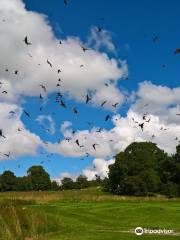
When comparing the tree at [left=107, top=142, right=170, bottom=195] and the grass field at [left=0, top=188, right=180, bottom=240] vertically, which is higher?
the tree at [left=107, top=142, right=170, bottom=195]

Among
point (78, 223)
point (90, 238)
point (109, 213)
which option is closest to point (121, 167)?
point (109, 213)

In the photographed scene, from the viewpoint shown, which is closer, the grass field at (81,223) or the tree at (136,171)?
the grass field at (81,223)

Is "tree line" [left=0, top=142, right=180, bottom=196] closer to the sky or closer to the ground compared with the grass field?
closer to the sky

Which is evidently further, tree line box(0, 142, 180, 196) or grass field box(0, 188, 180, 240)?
tree line box(0, 142, 180, 196)

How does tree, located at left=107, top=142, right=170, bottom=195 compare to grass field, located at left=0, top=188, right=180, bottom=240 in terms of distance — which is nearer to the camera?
grass field, located at left=0, top=188, right=180, bottom=240

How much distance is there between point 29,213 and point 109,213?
1415cm

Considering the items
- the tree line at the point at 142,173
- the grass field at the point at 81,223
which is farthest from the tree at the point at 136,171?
the grass field at the point at 81,223

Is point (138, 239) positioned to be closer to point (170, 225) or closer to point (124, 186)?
point (170, 225)

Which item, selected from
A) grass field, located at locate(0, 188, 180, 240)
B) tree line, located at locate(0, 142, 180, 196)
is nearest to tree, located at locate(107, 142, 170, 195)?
tree line, located at locate(0, 142, 180, 196)

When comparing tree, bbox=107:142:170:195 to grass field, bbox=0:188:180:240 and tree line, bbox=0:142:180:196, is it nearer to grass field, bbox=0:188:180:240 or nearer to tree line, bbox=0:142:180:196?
tree line, bbox=0:142:180:196

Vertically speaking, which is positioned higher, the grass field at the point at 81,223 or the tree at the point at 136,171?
the tree at the point at 136,171

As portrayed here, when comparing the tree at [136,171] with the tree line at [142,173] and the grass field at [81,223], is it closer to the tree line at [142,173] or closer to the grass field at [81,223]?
the tree line at [142,173]

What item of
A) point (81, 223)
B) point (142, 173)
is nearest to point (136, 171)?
point (142, 173)

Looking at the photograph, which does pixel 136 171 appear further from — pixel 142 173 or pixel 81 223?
pixel 81 223
